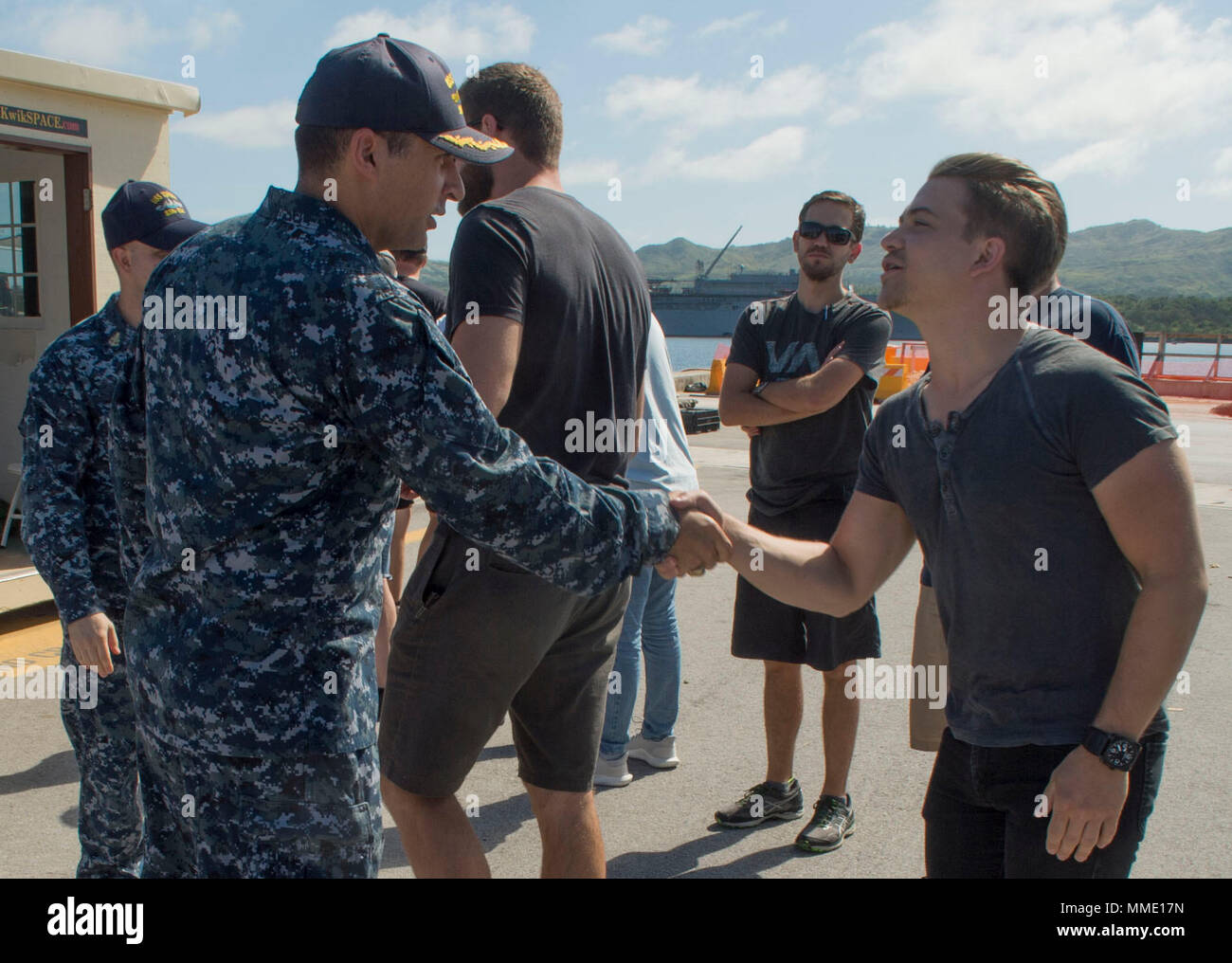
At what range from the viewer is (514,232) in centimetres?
245

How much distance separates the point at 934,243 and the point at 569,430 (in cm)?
92

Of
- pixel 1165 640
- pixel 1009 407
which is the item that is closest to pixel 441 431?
pixel 1009 407

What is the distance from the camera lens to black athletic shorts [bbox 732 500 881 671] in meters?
3.84

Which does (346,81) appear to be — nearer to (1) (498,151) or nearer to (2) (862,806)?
(1) (498,151)

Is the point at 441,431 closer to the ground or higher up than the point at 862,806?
higher up

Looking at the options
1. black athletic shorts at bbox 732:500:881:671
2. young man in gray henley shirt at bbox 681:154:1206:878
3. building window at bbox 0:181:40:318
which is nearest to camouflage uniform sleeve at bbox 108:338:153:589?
young man in gray henley shirt at bbox 681:154:1206:878

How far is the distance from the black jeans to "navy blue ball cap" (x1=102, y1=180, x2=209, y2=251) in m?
2.54

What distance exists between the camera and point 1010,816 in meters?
2.05

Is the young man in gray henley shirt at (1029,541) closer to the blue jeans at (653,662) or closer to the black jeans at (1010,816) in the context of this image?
the black jeans at (1010,816)

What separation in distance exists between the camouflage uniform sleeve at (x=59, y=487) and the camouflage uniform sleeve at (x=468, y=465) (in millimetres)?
1464

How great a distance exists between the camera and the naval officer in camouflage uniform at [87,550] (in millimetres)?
2795

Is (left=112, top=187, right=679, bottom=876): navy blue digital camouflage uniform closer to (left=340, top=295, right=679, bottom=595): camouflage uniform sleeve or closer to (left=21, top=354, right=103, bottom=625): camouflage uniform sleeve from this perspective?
(left=340, top=295, right=679, bottom=595): camouflage uniform sleeve

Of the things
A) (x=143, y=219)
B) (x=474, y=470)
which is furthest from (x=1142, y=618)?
(x=143, y=219)
